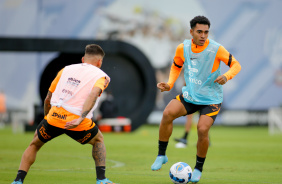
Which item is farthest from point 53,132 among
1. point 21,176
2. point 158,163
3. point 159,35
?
point 159,35

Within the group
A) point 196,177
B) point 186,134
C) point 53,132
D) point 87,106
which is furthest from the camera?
point 186,134

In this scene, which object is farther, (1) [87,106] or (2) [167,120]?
(2) [167,120]

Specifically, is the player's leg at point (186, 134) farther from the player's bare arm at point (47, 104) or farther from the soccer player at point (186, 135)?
the player's bare arm at point (47, 104)

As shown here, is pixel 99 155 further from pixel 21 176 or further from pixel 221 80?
pixel 221 80

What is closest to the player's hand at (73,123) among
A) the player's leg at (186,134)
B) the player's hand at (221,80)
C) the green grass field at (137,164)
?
the green grass field at (137,164)

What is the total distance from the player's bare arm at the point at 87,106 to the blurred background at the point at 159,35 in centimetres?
2691

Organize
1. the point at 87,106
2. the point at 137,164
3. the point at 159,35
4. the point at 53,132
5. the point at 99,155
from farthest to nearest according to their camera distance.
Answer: the point at 159,35, the point at 137,164, the point at 99,155, the point at 53,132, the point at 87,106

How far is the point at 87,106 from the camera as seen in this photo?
8109mm

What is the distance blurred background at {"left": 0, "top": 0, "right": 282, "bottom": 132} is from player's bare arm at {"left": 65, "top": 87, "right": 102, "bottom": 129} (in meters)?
26.9

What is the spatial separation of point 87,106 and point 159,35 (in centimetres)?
2903

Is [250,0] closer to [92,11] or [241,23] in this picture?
[241,23]

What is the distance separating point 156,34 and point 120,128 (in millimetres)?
12035

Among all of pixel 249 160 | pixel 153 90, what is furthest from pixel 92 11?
pixel 249 160

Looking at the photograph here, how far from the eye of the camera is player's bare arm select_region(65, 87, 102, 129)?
8.08 metres
